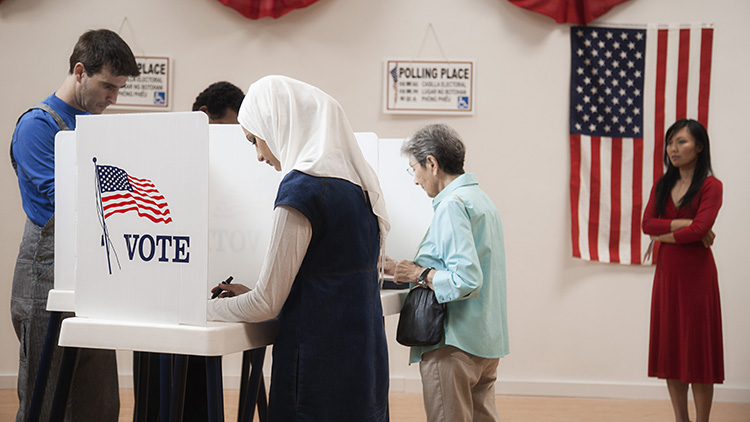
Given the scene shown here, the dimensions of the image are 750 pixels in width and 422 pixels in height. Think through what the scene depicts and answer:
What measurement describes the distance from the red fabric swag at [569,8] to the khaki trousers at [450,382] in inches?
113

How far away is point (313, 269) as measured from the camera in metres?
1.58

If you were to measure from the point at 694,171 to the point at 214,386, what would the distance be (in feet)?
9.94

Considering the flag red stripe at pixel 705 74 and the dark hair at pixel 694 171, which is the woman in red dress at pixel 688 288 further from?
the flag red stripe at pixel 705 74

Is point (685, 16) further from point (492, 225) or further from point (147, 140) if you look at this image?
point (147, 140)

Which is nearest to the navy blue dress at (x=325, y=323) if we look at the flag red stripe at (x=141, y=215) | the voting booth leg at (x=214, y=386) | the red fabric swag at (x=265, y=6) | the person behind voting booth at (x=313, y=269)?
the person behind voting booth at (x=313, y=269)

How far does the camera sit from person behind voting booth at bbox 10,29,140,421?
2.10m

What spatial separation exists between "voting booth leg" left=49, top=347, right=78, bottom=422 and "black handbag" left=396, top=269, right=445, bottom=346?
3.47ft

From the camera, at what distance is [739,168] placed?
4.48m

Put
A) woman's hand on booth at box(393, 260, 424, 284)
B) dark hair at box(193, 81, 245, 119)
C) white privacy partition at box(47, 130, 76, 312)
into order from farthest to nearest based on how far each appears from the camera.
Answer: dark hair at box(193, 81, 245, 119), woman's hand on booth at box(393, 260, 424, 284), white privacy partition at box(47, 130, 76, 312)

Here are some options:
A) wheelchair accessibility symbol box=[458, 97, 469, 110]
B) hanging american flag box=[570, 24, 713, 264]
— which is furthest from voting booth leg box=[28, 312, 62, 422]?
hanging american flag box=[570, 24, 713, 264]

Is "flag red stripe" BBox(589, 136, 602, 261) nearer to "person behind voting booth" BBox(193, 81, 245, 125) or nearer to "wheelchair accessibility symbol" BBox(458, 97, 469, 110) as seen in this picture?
"wheelchair accessibility symbol" BBox(458, 97, 469, 110)

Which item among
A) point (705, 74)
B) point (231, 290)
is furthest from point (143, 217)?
point (705, 74)

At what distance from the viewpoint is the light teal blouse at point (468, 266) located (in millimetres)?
2236

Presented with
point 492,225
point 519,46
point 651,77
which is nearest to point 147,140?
point 492,225
